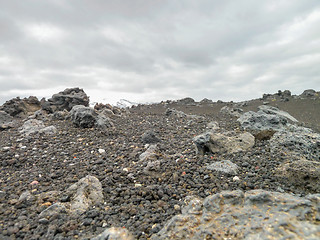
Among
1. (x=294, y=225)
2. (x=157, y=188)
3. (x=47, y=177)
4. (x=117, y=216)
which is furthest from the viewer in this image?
(x=47, y=177)

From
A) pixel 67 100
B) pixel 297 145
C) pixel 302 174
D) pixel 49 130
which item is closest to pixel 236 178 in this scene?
pixel 302 174

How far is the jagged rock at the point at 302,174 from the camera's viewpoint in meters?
→ 5.18

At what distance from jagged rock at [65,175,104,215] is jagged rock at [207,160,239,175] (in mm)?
3344

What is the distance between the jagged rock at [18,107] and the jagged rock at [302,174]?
2639 cm

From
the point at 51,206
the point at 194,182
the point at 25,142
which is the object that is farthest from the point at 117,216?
the point at 25,142

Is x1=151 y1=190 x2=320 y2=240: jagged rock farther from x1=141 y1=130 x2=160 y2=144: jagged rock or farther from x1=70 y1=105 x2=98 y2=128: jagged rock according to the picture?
x1=70 y1=105 x2=98 y2=128: jagged rock

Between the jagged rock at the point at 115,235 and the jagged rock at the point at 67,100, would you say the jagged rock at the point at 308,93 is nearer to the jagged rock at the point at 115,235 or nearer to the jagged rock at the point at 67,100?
the jagged rock at the point at 67,100

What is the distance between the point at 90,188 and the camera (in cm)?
541

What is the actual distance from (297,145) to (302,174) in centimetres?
263

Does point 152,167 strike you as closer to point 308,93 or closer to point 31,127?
point 31,127

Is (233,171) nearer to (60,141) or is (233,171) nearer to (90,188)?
(90,188)

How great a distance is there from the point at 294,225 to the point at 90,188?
4.53 metres

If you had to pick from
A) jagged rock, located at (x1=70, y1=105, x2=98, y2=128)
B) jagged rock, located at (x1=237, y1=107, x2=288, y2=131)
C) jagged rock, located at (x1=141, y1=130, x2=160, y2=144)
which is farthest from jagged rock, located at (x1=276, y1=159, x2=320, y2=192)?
jagged rock, located at (x1=70, y1=105, x2=98, y2=128)

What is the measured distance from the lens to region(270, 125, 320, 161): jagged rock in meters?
7.30
